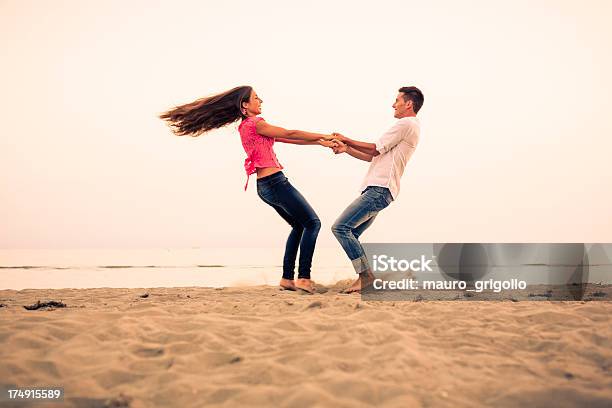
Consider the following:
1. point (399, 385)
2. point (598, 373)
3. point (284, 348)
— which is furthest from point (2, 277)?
point (598, 373)

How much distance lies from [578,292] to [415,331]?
307cm

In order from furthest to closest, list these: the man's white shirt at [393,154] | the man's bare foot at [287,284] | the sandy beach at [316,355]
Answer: the man's bare foot at [287,284], the man's white shirt at [393,154], the sandy beach at [316,355]

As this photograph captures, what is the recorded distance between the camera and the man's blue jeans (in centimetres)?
523

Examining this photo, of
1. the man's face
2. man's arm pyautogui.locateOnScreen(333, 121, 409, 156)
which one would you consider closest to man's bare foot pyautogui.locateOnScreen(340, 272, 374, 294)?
man's arm pyautogui.locateOnScreen(333, 121, 409, 156)

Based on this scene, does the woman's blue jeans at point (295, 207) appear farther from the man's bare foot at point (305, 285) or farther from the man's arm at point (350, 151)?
the man's arm at point (350, 151)

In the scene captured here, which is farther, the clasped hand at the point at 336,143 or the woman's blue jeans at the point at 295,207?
the clasped hand at the point at 336,143

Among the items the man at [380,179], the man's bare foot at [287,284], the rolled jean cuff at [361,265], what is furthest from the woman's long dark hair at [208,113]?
the rolled jean cuff at [361,265]

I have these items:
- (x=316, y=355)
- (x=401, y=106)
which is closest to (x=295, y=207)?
(x=401, y=106)

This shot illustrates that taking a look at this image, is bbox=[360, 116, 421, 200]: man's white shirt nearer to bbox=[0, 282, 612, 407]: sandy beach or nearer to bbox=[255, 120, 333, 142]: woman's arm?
bbox=[255, 120, 333, 142]: woman's arm

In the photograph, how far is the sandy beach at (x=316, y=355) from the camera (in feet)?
7.36

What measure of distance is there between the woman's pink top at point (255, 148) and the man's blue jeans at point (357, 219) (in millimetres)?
854

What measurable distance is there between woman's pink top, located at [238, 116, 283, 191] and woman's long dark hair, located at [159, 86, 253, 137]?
25 centimetres

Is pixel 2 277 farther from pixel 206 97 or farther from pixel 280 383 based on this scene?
pixel 280 383

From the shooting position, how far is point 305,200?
529cm
